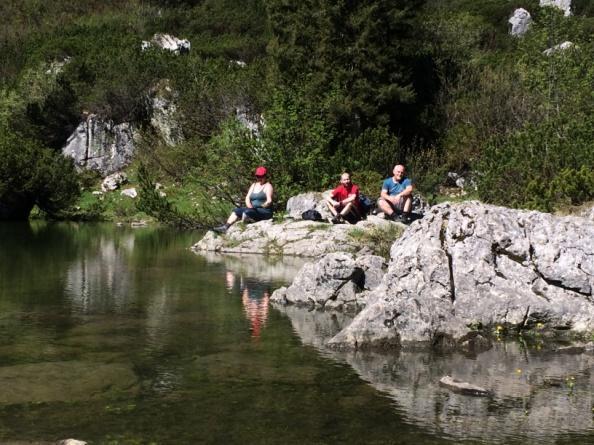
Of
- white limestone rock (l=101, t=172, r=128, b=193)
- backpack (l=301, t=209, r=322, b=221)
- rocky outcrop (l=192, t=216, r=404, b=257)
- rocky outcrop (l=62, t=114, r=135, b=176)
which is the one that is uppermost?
rocky outcrop (l=62, t=114, r=135, b=176)

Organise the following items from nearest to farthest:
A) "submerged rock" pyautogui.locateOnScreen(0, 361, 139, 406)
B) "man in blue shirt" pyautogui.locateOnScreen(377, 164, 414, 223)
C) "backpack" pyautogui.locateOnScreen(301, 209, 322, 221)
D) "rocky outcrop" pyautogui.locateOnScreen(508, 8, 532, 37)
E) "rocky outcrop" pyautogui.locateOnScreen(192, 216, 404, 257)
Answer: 1. "submerged rock" pyautogui.locateOnScreen(0, 361, 139, 406)
2. "rocky outcrop" pyautogui.locateOnScreen(192, 216, 404, 257)
3. "man in blue shirt" pyautogui.locateOnScreen(377, 164, 414, 223)
4. "backpack" pyautogui.locateOnScreen(301, 209, 322, 221)
5. "rocky outcrop" pyautogui.locateOnScreen(508, 8, 532, 37)

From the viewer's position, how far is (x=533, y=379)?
8.72 m

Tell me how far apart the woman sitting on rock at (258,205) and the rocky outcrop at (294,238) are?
397mm

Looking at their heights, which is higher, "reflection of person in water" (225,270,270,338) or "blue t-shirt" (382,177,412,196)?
"blue t-shirt" (382,177,412,196)

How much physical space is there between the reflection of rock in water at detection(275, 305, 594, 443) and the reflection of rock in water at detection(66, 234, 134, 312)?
3409mm

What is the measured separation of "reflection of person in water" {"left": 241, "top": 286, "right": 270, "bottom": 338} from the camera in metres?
11.1

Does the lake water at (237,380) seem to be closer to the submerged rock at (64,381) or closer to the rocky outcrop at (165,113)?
the submerged rock at (64,381)

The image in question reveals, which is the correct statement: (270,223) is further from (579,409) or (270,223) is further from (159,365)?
(579,409)

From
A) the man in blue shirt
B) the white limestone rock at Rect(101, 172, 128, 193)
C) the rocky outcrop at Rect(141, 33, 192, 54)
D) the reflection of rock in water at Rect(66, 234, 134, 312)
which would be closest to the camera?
the reflection of rock in water at Rect(66, 234, 134, 312)

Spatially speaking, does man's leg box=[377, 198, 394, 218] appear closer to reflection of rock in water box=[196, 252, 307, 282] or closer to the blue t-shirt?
the blue t-shirt

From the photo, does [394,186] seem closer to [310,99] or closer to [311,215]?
[311,215]

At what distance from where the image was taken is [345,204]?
20578 mm

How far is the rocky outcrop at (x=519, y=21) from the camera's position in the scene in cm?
6588

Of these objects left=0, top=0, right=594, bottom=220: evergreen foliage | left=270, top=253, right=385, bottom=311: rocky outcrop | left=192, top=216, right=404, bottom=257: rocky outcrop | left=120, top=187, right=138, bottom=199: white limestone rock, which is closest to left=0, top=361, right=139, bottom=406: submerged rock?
left=270, top=253, right=385, bottom=311: rocky outcrop
